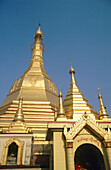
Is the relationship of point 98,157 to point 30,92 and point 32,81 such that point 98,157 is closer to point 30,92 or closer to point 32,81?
point 30,92

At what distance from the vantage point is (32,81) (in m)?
25.0

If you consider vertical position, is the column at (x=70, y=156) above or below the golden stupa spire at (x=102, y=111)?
below

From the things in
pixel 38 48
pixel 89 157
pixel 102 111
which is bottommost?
pixel 89 157

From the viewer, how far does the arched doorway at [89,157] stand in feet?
32.9

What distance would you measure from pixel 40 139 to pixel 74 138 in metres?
5.81

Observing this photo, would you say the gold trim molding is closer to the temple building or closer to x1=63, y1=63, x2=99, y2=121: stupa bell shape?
the temple building

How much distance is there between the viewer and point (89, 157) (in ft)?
36.4

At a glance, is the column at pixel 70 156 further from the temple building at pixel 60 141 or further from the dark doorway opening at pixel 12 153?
the dark doorway opening at pixel 12 153

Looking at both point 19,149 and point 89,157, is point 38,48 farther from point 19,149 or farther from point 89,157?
point 89,157

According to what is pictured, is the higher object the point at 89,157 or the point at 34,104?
the point at 34,104

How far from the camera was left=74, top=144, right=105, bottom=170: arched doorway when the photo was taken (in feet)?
32.9

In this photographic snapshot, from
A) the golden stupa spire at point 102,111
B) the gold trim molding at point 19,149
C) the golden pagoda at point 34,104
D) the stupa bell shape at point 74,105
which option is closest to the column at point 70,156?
the gold trim molding at point 19,149

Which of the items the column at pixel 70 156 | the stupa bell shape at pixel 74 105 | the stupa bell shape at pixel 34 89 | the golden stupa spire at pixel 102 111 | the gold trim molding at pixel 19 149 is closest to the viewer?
the column at pixel 70 156

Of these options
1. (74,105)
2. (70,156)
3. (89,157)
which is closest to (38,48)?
(74,105)
